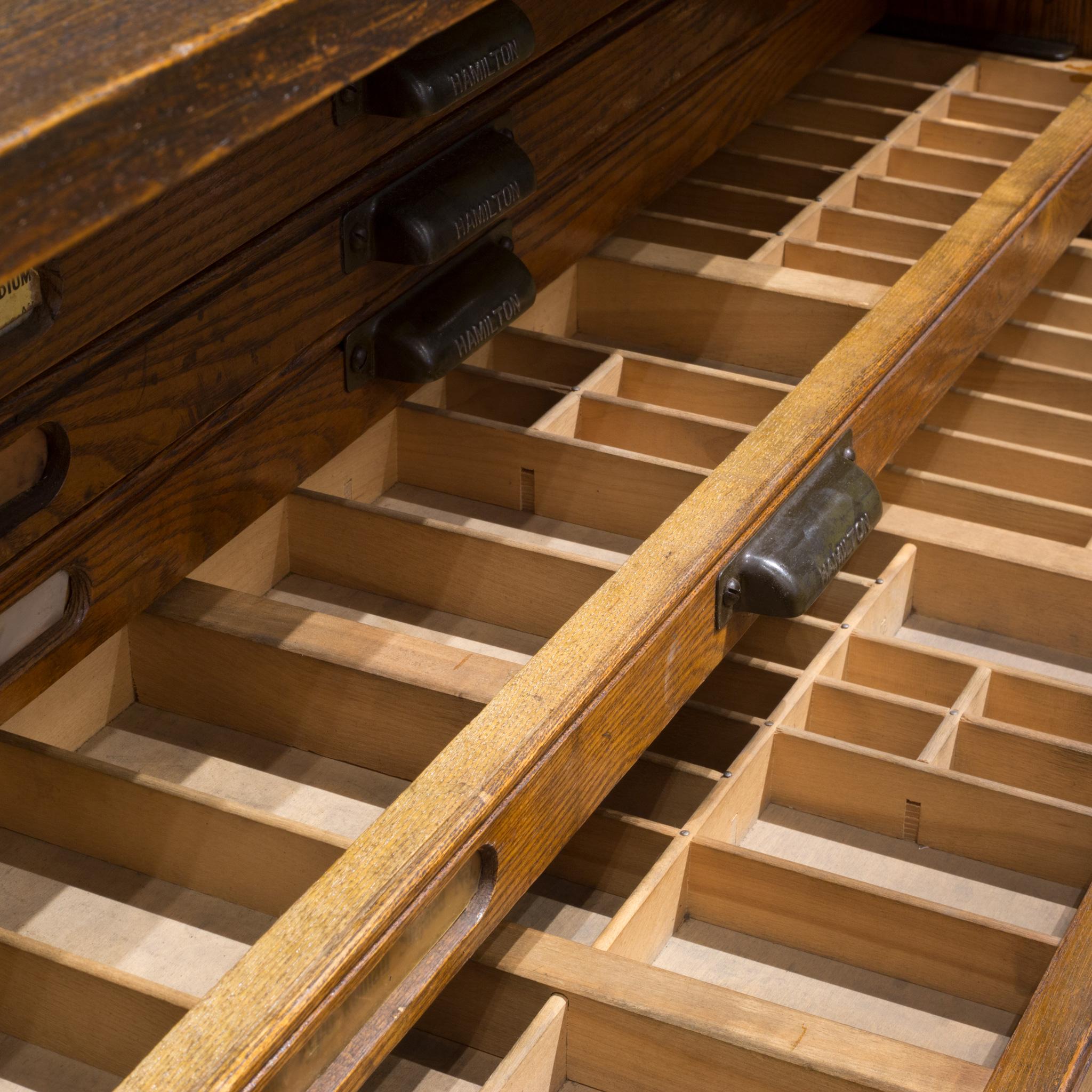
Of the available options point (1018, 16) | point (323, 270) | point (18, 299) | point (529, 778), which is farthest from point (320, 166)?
point (1018, 16)

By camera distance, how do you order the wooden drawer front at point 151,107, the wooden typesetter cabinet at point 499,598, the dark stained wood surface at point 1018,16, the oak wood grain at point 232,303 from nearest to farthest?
the wooden drawer front at point 151,107, the wooden typesetter cabinet at point 499,598, the oak wood grain at point 232,303, the dark stained wood surface at point 1018,16

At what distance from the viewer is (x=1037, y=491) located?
1.90m

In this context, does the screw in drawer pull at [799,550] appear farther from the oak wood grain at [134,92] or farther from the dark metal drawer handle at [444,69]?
the oak wood grain at [134,92]

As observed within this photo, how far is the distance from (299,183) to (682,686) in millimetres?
553

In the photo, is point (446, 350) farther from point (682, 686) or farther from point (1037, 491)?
point (1037, 491)

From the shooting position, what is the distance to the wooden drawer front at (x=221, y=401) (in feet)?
4.24

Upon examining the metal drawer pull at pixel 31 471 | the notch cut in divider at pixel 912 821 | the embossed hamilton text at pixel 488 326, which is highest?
the metal drawer pull at pixel 31 471

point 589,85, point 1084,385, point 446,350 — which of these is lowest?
point 1084,385

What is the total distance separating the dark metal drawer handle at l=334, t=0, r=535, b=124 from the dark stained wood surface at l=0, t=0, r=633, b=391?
34 millimetres

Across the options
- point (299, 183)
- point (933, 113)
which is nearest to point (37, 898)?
point (299, 183)

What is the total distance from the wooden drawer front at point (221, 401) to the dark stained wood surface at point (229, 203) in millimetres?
20

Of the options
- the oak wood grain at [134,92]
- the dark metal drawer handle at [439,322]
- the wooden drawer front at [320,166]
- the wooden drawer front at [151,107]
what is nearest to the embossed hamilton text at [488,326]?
the dark metal drawer handle at [439,322]

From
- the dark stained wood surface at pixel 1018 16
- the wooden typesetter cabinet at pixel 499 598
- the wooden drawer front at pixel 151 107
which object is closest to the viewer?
the wooden drawer front at pixel 151 107

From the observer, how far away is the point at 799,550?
1386 mm
